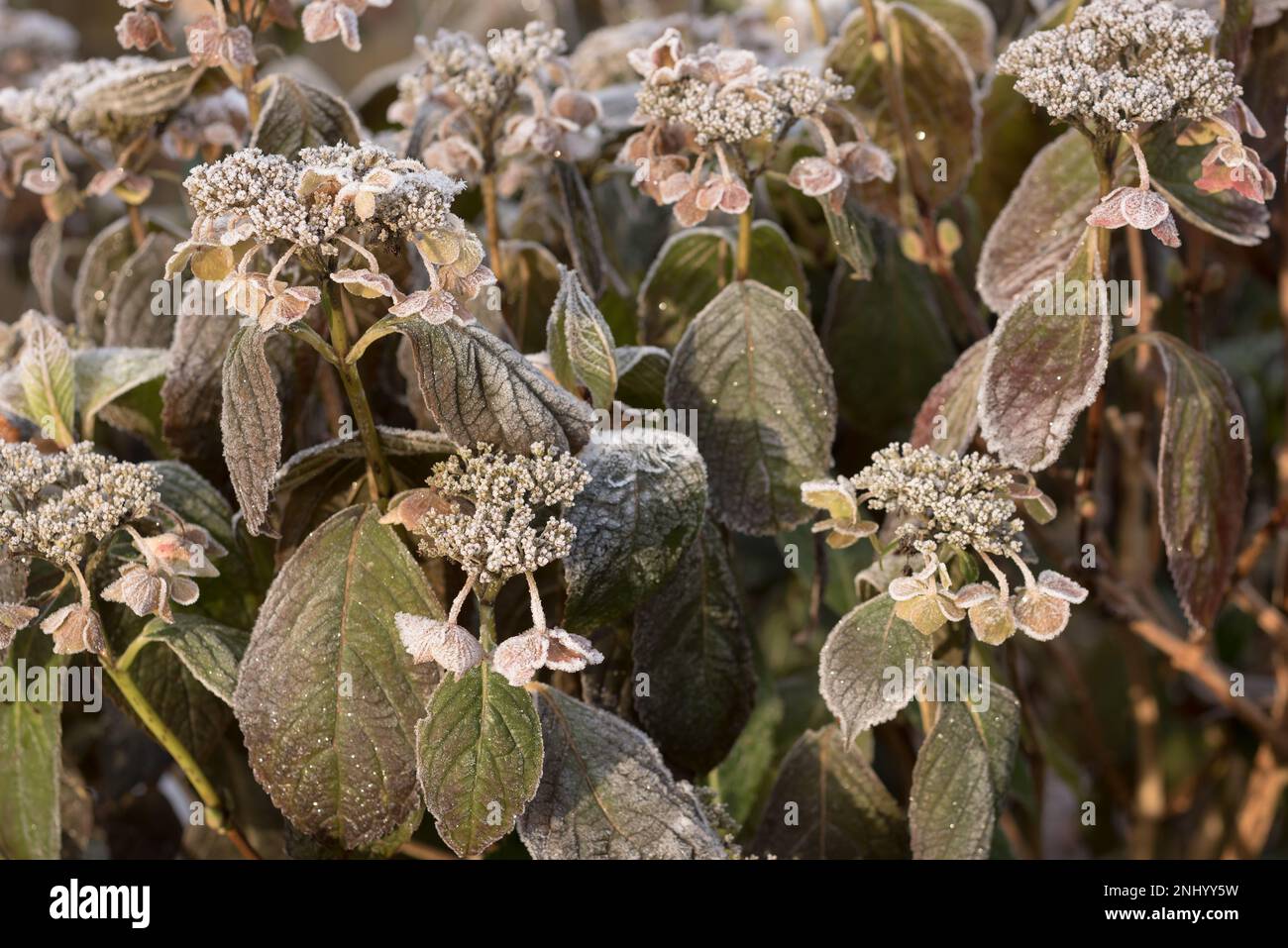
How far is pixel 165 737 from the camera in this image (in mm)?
579

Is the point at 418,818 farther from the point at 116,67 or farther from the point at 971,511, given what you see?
the point at 116,67

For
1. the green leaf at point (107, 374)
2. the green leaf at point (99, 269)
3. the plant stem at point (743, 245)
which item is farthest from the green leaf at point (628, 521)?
the green leaf at point (99, 269)

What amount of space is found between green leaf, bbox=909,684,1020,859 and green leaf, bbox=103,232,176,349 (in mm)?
467

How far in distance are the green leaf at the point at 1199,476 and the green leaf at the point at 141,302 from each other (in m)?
0.52

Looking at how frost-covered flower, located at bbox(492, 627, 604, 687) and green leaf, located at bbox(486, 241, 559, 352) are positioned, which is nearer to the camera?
frost-covered flower, located at bbox(492, 627, 604, 687)

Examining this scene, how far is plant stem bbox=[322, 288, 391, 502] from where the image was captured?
511mm

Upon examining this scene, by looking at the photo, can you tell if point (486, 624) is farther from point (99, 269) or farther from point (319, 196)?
point (99, 269)

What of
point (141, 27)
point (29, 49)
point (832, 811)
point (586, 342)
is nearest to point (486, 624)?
point (586, 342)

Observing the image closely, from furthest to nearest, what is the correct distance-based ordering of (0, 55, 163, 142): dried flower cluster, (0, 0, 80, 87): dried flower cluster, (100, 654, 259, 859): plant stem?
(0, 0, 80, 87): dried flower cluster → (0, 55, 163, 142): dried flower cluster → (100, 654, 259, 859): plant stem

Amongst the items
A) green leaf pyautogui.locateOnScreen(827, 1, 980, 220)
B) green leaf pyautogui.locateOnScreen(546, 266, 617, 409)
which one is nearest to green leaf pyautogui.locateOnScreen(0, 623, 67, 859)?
green leaf pyautogui.locateOnScreen(546, 266, 617, 409)

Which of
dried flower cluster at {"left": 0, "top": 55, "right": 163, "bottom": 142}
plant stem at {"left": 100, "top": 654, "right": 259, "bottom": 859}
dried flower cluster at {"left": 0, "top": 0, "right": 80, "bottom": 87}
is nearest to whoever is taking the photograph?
plant stem at {"left": 100, "top": 654, "right": 259, "bottom": 859}

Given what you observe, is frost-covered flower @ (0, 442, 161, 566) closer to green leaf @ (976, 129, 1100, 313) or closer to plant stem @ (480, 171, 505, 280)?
plant stem @ (480, 171, 505, 280)

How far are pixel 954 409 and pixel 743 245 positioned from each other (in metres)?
0.13

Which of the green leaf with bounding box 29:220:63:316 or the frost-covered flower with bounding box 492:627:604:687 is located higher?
the green leaf with bounding box 29:220:63:316
